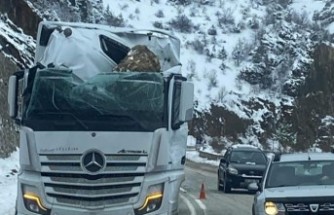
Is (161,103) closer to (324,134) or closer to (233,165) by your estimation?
(233,165)

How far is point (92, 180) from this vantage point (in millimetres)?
10211

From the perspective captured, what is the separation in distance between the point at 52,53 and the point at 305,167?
4.61 meters

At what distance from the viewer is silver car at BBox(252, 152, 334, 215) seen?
1162cm

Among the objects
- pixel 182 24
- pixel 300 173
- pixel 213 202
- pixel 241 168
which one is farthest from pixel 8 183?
pixel 182 24

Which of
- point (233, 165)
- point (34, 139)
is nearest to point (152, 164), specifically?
point (34, 139)

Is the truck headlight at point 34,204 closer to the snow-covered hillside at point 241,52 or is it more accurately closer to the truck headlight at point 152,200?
the truck headlight at point 152,200

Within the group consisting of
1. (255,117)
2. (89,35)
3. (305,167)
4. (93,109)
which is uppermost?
(89,35)

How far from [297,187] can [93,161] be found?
3.75 m

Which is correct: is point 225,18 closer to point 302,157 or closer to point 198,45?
point 198,45

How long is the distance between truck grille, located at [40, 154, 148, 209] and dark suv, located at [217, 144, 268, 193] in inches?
616

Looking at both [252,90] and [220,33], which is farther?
[220,33]

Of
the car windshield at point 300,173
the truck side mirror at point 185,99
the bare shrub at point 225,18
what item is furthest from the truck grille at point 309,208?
the bare shrub at point 225,18

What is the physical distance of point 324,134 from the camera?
2788 inches

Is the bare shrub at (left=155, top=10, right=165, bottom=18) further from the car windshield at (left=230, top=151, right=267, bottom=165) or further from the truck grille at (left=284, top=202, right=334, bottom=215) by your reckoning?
the truck grille at (left=284, top=202, right=334, bottom=215)
